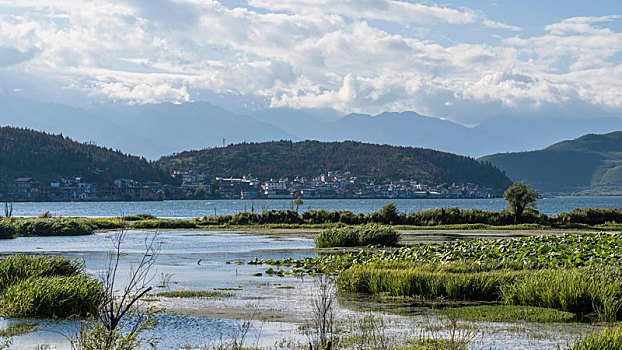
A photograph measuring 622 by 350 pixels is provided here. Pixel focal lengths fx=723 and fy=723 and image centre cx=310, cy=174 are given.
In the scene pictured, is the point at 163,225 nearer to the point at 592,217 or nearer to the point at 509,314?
the point at 592,217

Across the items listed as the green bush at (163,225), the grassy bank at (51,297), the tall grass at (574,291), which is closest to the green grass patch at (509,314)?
the tall grass at (574,291)

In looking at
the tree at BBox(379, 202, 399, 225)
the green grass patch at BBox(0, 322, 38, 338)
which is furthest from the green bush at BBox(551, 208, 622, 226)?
the green grass patch at BBox(0, 322, 38, 338)

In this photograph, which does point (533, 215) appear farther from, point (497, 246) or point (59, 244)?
point (59, 244)

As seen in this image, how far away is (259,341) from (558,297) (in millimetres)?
8135

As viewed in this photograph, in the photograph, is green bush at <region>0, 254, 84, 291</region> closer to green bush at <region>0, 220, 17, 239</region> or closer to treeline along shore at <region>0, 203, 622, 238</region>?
green bush at <region>0, 220, 17, 239</region>

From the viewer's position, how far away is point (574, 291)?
1825 cm

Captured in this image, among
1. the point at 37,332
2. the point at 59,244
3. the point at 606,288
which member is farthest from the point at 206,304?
the point at 59,244

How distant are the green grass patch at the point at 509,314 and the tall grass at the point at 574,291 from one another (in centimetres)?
47

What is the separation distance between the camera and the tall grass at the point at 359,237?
132ft

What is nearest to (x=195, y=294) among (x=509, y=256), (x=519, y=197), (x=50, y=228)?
(x=509, y=256)

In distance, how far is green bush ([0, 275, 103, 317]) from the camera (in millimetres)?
17938

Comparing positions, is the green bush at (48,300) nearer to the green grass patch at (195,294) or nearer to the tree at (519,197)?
the green grass patch at (195,294)

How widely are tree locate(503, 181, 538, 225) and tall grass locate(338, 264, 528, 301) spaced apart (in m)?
37.8

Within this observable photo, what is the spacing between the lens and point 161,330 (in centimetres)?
1661
